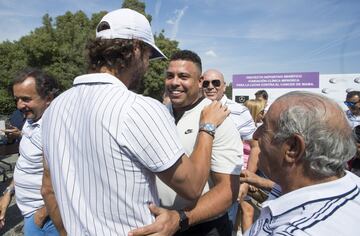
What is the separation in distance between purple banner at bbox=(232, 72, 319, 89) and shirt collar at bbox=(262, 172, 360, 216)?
12404 millimetres

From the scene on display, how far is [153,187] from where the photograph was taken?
4.73 ft

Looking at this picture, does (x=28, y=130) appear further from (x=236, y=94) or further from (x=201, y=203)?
(x=236, y=94)

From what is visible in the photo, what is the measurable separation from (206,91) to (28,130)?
2.62 meters

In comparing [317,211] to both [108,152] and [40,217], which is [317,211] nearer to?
[108,152]

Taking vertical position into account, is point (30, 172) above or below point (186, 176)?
below

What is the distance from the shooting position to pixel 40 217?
8.22 feet

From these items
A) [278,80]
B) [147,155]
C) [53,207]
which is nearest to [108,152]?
[147,155]

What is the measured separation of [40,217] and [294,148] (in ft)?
6.66

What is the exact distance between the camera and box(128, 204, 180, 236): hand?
4.56 feet

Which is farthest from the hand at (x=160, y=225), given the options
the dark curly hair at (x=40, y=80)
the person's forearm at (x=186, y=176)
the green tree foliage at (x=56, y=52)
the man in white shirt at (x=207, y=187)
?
the green tree foliage at (x=56, y=52)

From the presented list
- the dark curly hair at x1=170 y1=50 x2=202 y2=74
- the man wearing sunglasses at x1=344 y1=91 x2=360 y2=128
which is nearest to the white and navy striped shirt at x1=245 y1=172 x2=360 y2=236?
the dark curly hair at x1=170 y1=50 x2=202 y2=74

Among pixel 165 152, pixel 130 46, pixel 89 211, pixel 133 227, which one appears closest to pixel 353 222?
pixel 165 152

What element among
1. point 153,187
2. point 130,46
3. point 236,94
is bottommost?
point 236,94

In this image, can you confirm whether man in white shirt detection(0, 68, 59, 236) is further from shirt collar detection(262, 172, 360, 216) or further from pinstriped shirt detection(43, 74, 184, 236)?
shirt collar detection(262, 172, 360, 216)
